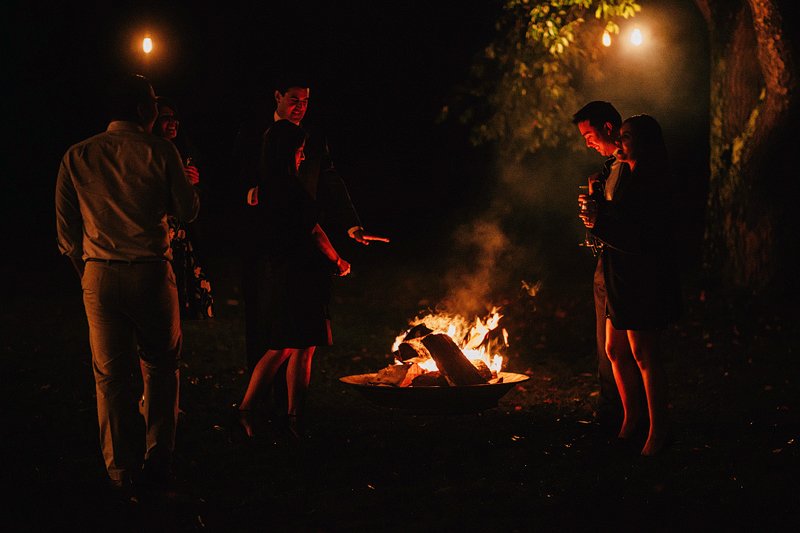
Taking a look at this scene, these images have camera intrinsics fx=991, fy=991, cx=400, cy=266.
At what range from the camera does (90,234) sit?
580 cm

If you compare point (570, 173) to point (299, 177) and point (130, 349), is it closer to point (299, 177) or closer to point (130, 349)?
point (299, 177)

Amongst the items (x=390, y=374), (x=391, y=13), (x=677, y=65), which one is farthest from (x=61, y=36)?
(x=390, y=374)

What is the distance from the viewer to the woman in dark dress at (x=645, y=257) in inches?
259

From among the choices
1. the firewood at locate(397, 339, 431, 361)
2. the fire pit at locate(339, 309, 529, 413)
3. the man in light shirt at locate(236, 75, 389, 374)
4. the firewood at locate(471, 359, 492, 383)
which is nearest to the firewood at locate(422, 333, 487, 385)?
the fire pit at locate(339, 309, 529, 413)

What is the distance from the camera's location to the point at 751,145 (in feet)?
41.6

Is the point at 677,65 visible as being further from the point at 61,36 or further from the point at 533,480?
the point at 533,480

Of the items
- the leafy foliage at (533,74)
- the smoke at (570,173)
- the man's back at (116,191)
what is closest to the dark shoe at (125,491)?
the man's back at (116,191)

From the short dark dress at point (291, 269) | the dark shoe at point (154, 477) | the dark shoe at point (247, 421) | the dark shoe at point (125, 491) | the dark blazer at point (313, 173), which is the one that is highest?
the dark blazer at point (313, 173)

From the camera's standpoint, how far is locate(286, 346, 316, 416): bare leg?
24.5 ft

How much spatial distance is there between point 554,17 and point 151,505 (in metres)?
10.3

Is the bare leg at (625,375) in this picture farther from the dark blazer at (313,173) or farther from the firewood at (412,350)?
the dark blazer at (313,173)

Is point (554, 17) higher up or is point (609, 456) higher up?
point (554, 17)

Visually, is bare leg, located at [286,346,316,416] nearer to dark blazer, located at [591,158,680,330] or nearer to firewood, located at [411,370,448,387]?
firewood, located at [411,370,448,387]

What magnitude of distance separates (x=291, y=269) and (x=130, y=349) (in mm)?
1721
